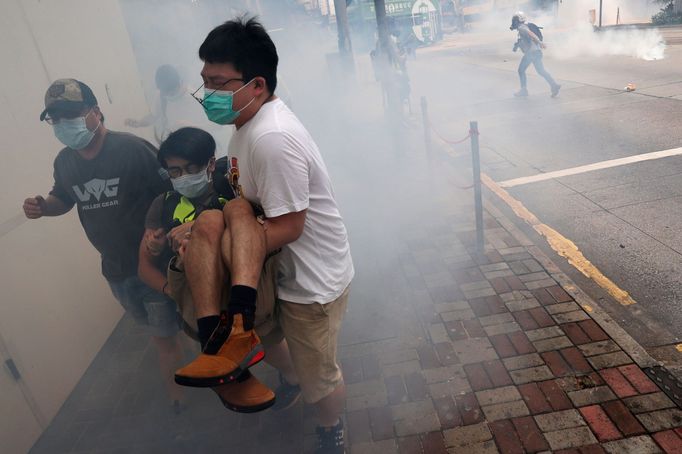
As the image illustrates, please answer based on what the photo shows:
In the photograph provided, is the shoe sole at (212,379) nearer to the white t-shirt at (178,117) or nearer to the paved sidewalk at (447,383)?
the paved sidewalk at (447,383)

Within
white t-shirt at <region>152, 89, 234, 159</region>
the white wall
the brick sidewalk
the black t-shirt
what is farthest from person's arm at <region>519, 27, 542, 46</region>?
the black t-shirt

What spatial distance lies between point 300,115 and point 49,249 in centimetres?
870

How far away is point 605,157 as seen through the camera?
21.8 feet

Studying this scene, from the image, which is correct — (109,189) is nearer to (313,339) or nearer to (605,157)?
(313,339)

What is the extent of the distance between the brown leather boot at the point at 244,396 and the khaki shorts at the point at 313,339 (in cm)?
34

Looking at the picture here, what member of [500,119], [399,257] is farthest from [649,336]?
[500,119]

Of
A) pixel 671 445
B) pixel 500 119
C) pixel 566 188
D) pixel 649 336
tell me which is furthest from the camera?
pixel 500 119

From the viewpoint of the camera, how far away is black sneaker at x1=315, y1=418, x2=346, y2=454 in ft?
8.40

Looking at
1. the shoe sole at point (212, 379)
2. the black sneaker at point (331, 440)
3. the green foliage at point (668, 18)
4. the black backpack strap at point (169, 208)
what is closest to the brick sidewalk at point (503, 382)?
the black sneaker at point (331, 440)

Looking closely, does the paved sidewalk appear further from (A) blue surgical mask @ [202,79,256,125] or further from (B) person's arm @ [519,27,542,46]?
(B) person's arm @ [519,27,542,46]

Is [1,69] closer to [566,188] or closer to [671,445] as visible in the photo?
[671,445]

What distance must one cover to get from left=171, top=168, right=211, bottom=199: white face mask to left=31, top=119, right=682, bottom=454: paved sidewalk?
1.39 metres

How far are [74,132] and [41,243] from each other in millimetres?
957

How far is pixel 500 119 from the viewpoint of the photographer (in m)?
9.55
